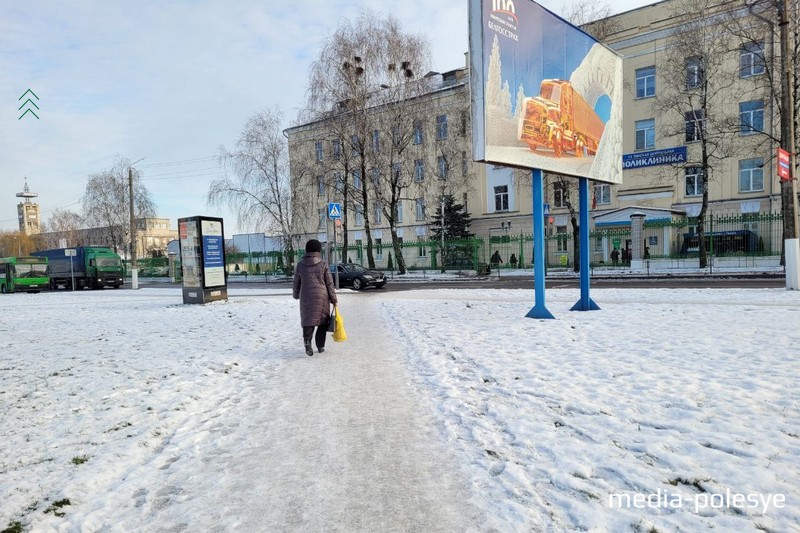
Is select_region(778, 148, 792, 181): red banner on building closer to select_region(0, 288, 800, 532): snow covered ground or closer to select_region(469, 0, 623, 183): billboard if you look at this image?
select_region(469, 0, 623, 183): billboard

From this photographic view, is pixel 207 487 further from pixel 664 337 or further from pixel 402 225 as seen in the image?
pixel 402 225

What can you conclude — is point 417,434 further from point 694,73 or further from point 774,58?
point 694,73

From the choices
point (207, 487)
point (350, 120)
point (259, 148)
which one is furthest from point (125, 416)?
point (259, 148)

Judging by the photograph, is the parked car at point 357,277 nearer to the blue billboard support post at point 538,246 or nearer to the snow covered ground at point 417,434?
the blue billboard support post at point 538,246

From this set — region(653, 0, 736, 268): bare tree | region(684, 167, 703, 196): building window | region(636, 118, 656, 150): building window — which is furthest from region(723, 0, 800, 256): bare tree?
region(636, 118, 656, 150): building window

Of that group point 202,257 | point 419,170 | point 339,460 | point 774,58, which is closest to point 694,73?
point 774,58

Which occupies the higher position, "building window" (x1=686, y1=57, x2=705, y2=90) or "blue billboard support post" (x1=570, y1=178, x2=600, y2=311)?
"building window" (x1=686, y1=57, x2=705, y2=90)

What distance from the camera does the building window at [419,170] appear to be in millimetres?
33500

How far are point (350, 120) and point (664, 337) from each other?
88.0 feet

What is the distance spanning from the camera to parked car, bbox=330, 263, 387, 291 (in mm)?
23872

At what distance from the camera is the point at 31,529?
279cm

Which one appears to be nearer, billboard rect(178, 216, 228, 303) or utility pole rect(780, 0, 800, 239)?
utility pole rect(780, 0, 800, 239)

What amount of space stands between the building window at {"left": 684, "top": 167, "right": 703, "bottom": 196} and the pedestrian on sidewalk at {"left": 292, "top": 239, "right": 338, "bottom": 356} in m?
32.8

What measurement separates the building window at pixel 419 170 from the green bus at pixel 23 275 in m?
27.4
